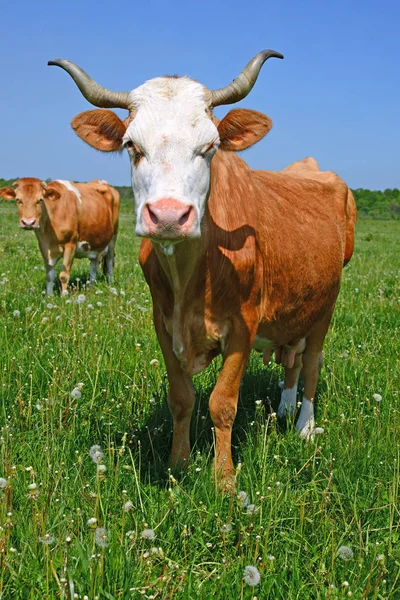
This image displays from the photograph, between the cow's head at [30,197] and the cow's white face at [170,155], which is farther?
the cow's head at [30,197]

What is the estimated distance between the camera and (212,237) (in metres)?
4.09

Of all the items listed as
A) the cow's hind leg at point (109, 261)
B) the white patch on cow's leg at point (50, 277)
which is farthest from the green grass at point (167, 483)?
the cow's hind leg at point (109, 261)

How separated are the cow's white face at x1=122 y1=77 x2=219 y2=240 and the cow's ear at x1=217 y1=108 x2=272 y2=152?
0.26 metres

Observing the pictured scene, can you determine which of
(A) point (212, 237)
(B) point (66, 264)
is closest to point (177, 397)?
(A) point (212, 237)

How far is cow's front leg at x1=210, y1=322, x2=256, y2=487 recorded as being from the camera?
13.8 feet

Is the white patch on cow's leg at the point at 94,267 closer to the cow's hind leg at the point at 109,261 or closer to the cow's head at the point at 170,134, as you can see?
the cow's hind leg at the point at 109,261

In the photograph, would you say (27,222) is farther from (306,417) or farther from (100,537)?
(100,537)

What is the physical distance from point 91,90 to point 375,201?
198 feet

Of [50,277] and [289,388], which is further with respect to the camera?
[50,277]

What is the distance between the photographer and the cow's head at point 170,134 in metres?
3.23

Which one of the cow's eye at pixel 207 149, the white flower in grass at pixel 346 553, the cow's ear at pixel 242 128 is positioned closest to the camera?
the white flower in grass at pixel 346 553

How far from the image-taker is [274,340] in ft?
16.9

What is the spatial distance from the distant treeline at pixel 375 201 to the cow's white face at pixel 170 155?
4806 centimetres

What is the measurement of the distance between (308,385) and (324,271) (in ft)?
3.38
